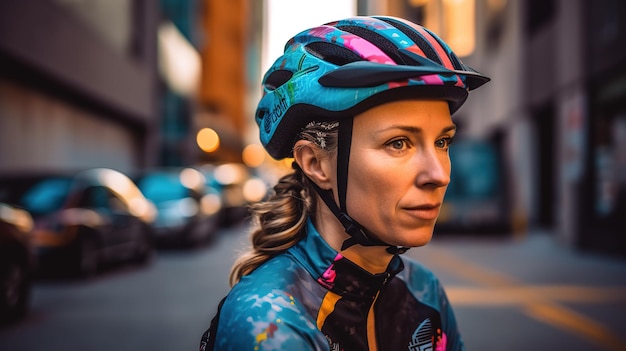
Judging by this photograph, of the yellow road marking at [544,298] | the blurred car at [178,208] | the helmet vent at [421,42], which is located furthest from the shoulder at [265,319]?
the blurred car at [178,208]

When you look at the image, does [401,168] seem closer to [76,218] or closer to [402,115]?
[402,115]

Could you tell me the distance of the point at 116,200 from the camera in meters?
11.6

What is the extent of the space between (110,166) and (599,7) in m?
17.2

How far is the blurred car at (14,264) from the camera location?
23.0 ft

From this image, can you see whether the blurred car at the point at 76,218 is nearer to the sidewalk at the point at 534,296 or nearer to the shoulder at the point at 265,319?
the sidewalk at the point at 534,296

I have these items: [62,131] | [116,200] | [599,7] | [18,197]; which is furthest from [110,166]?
[599,7]

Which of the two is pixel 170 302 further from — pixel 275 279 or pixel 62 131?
pixel 62 131

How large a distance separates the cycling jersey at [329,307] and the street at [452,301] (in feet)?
7.26

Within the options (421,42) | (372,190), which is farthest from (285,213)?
(421,42)

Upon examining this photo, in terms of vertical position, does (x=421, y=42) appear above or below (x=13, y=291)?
above

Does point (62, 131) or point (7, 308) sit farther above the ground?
point (62, 131)

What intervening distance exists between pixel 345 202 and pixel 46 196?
8.79m

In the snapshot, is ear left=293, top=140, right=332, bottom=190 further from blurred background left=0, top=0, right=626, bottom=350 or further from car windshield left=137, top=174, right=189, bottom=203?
car windshield left=137, top=174, right=189, bottom=203

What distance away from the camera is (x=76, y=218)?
9.84 m
